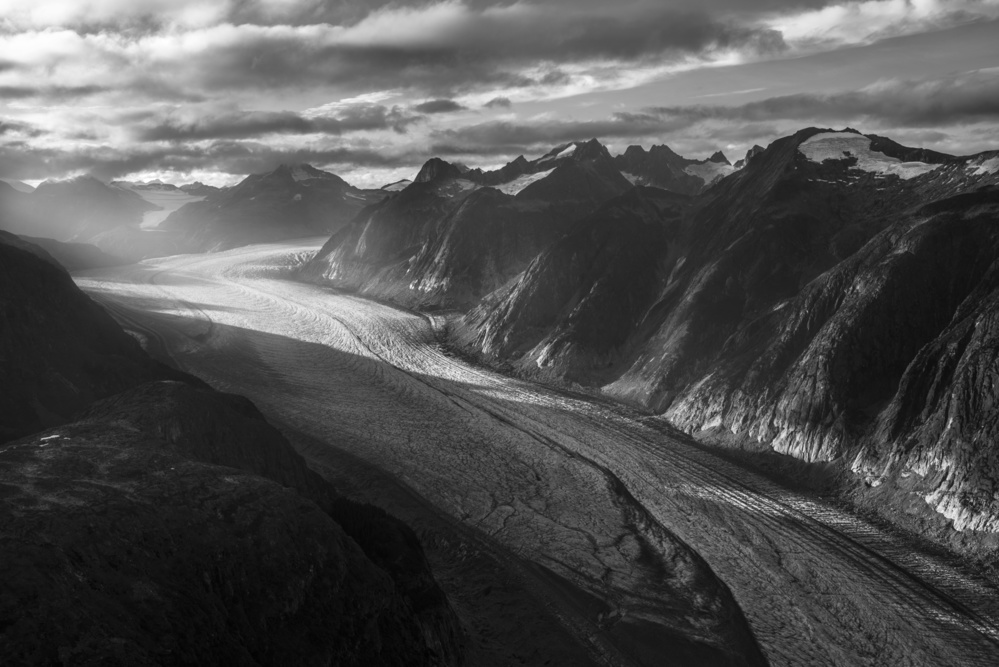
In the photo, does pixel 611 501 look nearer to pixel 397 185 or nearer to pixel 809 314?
pixel 809 314

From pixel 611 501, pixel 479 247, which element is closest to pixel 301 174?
pixel 479 247

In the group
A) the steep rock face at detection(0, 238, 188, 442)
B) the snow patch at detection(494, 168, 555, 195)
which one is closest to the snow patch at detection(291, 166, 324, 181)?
the snow patch at detection(494, 168, 555, 195)

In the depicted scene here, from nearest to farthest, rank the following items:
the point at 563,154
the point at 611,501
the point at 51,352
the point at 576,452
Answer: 1. the point at 611,501
2. the point at 51,352
3. the point at 576,452
4. the point at 563,154

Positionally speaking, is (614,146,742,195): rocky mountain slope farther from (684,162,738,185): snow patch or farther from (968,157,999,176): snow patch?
(968,157,999,176): snow patch

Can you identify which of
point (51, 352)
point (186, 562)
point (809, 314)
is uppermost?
point (51, 352)

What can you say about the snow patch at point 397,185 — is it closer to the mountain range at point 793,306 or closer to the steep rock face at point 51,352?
the mountain range at point 793,306
